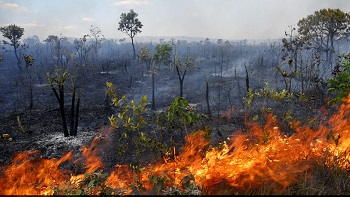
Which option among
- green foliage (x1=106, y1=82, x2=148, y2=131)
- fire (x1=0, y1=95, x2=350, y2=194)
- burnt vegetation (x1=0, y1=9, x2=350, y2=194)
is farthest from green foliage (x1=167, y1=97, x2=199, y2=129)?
green foliage (x1=106, y1=82, x2=148, y2=131)

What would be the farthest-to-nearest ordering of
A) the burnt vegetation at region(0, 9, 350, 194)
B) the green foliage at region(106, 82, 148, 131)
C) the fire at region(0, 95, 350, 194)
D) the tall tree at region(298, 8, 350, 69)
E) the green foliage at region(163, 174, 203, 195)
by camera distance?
the tall tree at region(298, 8, 350, 69), the green foliage at region(106, 82, 148, 131), the burnt vegetation at region(0, 9, 350, 194), the fire at region(0, 95, 350, 194), the green foliage at region(163, 174, 203, 195)

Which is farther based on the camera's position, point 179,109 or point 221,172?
point 179,109

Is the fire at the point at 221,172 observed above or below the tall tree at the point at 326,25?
below

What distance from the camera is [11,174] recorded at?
7.75 metres

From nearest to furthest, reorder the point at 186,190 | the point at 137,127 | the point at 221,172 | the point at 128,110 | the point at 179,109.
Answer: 1. the point at 186,190
2. the point at 221,172
3. the point at 179,109
4. the point at 128,110
5. the point at 137,127

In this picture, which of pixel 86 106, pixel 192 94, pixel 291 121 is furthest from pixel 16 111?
pixel 291 121

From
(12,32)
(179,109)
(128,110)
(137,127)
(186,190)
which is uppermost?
(12,32)

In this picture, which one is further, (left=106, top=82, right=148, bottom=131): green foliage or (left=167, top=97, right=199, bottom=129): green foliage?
(left=106, top=82, right=148, bottom=131): green foliage

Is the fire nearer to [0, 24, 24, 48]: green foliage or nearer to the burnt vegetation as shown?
the burnt vegetation

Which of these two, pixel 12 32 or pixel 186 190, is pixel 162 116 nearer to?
pixel 186 190

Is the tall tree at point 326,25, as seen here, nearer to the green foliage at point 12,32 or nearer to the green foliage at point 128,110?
the green foliage at point 128,110

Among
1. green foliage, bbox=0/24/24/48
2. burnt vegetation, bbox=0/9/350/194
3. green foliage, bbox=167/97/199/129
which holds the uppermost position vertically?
green foliage, bbox=0/24/24/48

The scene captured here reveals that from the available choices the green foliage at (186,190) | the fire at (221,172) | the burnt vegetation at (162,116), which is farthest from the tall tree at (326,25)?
the green foliage at (186,190)

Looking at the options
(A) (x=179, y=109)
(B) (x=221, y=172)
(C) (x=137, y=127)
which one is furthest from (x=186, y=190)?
(C) (x=137, y=127)
